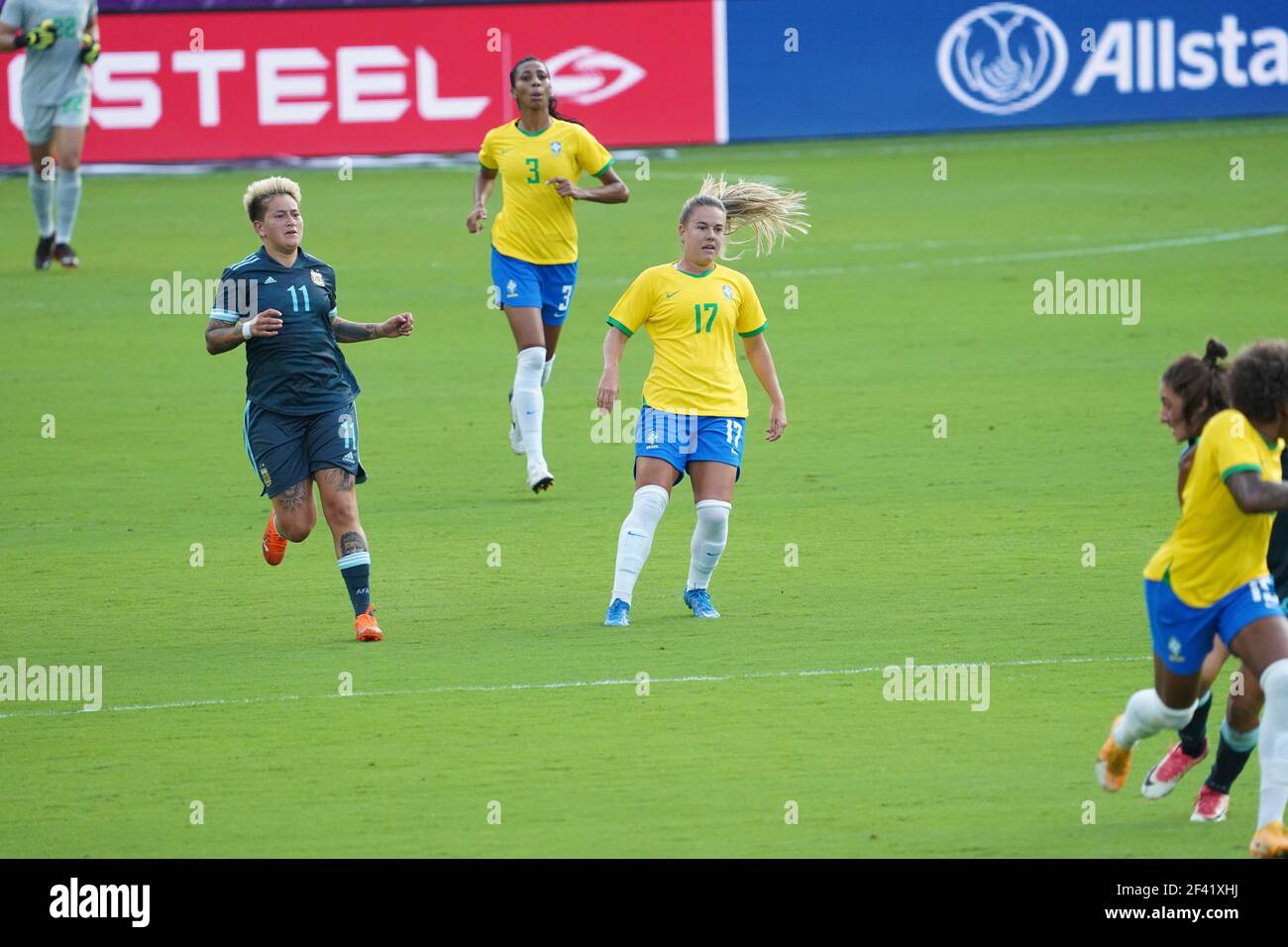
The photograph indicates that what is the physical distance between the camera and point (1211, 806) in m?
7.17

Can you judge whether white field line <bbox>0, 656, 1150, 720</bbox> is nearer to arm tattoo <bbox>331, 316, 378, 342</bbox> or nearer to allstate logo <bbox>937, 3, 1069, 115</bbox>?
arm tattoo <bbox>331, 316, 378, 342</bbox>

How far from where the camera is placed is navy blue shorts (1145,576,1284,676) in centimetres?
675

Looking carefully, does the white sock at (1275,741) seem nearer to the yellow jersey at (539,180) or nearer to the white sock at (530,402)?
the white sock at (530,402)

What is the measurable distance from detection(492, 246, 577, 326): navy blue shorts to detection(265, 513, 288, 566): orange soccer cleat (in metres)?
3.20

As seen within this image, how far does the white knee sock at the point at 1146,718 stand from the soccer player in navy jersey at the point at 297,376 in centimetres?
413

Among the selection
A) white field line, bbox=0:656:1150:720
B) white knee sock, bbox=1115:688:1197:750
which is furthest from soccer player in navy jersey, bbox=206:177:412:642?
white knee sock, bbox=1115:688:1197:750

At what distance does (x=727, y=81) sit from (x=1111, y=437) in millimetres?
14442

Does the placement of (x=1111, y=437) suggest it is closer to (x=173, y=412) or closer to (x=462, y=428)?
(x=462, y=428)

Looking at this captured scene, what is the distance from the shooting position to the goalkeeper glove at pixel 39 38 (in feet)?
65.0

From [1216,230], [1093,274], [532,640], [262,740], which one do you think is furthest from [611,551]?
[1216,230]

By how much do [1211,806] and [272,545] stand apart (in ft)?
18.3

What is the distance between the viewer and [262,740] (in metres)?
8.44

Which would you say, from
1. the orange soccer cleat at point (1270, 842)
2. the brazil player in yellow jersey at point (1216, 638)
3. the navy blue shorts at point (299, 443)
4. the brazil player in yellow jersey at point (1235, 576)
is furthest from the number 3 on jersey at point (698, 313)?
the orange soccer cleat at point (1270, 842)

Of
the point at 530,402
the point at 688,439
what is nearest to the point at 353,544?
the point at 688,439
